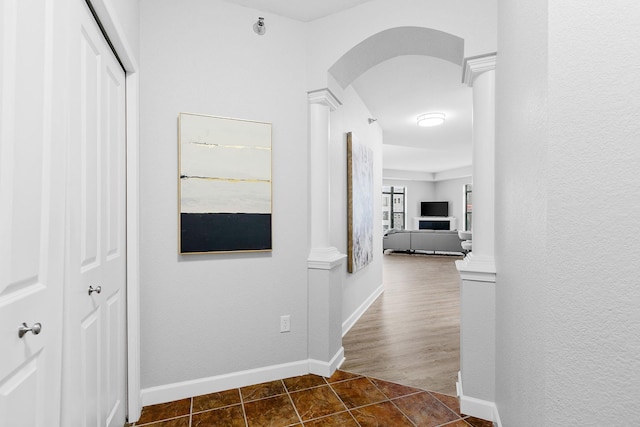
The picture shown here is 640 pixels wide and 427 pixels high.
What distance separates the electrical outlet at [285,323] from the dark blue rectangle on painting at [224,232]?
20.5 inches

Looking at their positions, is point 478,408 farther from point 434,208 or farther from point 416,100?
point 434,208

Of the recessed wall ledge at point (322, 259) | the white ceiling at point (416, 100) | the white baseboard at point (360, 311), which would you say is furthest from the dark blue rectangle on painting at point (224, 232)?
the white ceiling at point (416, 100)

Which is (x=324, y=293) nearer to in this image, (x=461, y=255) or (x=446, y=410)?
(x=446, y=410)

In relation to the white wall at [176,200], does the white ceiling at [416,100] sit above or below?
above

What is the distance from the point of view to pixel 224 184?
211cm

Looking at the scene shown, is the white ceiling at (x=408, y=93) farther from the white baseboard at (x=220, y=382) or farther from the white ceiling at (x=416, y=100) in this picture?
the white baseboard at (x=220, y=382)

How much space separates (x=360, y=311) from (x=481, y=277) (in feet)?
6.88

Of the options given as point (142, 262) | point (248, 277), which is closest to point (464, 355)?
point (248, 277)

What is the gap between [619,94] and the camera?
836mm

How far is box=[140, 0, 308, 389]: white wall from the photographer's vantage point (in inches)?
77.5

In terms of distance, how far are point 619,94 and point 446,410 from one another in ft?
6.10

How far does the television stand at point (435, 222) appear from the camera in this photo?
11227 mm

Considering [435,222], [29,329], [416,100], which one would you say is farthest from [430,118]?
[435,222]

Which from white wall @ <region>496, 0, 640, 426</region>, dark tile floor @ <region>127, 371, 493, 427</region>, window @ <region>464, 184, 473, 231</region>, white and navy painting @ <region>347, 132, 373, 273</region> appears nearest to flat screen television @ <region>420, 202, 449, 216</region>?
window @ <region>464, 184, 473, 231</region>
